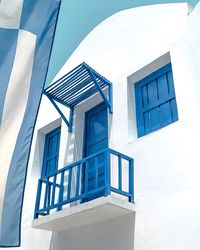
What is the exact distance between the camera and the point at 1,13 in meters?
5.04

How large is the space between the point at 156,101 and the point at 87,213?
2.36 metres

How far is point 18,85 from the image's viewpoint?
4.57 m

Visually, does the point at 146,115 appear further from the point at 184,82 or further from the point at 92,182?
the point at 92,182

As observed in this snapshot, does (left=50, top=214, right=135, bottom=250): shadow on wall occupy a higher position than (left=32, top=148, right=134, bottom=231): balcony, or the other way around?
(left=32, top=148, right=134, bottom=231): balcony

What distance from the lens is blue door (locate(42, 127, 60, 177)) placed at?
25.8 feet

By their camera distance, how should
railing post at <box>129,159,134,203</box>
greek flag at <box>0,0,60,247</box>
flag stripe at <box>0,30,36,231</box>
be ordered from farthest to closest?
railing post at <box>129,159,134,203</box> < flag stripe at <box>0,30,36,231</box> < greek flag at <box>0,0,60,247</box>

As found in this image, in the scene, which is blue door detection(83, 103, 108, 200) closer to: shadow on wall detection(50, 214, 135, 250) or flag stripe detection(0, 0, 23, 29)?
shadow on wall detection(50, 214, 135, 250)

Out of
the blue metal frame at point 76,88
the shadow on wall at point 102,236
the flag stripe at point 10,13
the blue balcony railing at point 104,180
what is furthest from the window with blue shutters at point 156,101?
the flag stripe at point 10,13

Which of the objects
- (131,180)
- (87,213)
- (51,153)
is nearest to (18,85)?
(87,213)

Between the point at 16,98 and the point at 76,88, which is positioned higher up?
the point at 76,88

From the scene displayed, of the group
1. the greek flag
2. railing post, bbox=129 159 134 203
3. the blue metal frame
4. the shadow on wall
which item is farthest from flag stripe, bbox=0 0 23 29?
the shadow on wall

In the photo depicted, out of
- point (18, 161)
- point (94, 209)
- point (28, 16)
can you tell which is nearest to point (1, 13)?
point (28, 16)

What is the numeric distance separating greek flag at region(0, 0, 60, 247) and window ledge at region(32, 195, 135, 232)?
1341 millimetres

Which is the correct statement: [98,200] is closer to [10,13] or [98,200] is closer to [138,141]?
[138,141]
